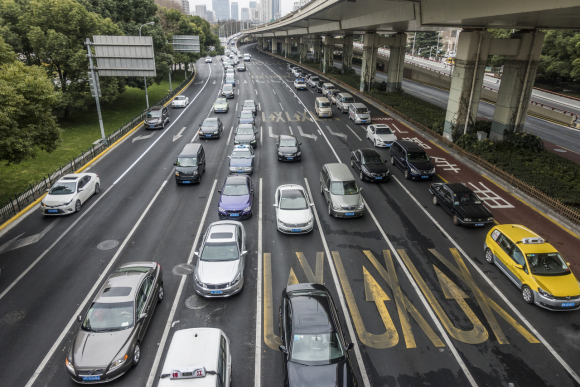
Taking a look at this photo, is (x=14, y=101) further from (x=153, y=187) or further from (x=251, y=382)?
(x=251, y=382)

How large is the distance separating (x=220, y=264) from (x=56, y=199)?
37.6ft

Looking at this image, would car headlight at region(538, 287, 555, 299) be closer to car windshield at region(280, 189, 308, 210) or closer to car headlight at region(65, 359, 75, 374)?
car windshield at region(280, 189, 308, 210)

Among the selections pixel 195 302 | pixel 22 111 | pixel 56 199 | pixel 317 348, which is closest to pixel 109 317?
Answer: pixel 195 302

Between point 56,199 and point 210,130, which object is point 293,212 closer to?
point 56,199

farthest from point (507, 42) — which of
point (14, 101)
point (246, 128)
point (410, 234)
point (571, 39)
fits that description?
point (571, 39)

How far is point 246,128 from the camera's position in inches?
1203

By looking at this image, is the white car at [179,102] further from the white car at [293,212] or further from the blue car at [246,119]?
the white car at [293,212]

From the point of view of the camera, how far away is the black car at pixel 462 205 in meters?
17.9

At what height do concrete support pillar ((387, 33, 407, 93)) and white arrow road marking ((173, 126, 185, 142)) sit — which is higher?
concrete support pillar ((387, 33, 407, 93))

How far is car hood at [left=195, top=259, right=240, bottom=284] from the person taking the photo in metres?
13.1

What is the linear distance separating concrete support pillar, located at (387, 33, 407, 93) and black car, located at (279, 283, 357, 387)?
44483 millimetres

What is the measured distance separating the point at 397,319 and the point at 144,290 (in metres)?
8.67

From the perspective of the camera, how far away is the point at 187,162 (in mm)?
23344

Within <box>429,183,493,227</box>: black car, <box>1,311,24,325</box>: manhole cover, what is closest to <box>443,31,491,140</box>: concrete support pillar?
<box>429,183,493,227</box>: black car
